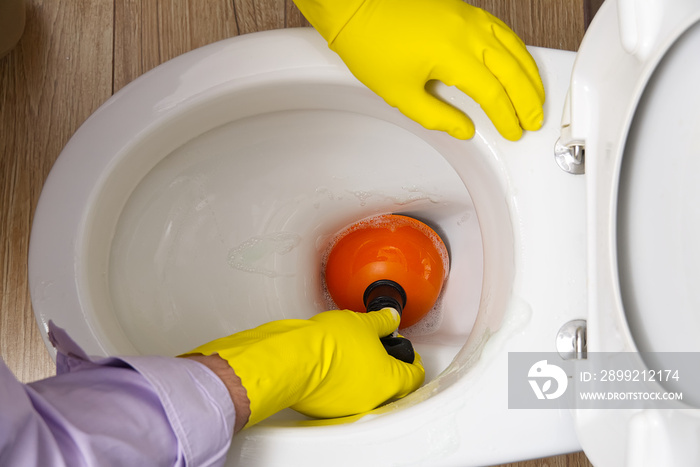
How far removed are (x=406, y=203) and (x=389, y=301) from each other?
0.47ft

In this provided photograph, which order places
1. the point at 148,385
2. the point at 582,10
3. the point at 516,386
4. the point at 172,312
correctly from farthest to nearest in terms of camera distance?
the point at 582,10
the point at 172,312
the point at 516,386
the point at 148,385

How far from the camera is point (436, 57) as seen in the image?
56cm

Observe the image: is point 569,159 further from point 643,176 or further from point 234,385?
point 234,385

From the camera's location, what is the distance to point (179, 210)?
68 cm

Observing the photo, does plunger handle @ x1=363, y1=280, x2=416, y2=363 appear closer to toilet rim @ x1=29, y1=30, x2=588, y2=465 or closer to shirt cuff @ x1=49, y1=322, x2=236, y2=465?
toilet rim @ x1=29, y1=30, x2=588, y2=465

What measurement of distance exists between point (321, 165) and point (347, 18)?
0.21m

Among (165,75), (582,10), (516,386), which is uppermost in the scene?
(582,10)

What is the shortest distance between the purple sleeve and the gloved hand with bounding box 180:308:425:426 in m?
0.05

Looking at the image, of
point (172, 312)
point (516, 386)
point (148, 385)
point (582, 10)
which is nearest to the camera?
point (148, 385)

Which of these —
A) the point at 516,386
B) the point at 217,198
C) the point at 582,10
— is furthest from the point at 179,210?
the point at 582,10

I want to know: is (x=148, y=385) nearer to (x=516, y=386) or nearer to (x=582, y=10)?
(x=516, y=386)

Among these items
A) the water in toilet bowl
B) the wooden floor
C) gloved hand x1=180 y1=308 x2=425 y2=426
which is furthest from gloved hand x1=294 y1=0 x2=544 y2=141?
the wooden floor

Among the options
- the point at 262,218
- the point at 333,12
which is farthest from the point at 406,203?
the point at 333,12

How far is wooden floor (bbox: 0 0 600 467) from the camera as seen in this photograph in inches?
36.9
